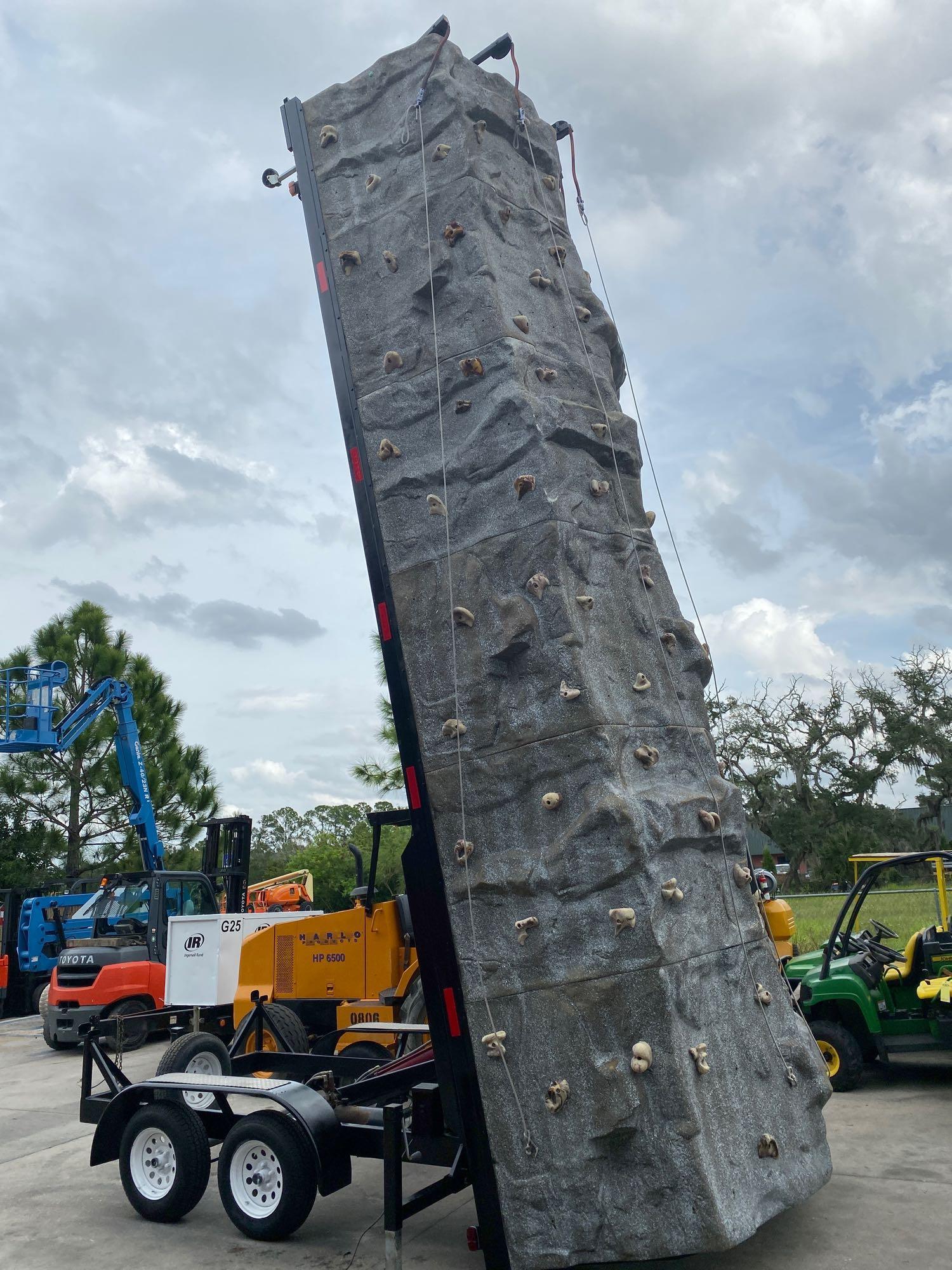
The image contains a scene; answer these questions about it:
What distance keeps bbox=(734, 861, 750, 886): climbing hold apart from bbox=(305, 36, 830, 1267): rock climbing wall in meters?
0.01

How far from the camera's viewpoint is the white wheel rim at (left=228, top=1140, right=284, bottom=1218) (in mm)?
5766

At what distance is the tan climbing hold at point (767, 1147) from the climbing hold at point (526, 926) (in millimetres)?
1430

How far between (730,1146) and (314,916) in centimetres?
603

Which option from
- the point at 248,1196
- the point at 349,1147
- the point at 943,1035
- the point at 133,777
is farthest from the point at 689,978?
the point at 133,777

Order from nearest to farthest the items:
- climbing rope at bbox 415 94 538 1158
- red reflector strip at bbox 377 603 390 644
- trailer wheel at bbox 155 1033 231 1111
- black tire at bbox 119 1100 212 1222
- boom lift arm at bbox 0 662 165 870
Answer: climbing rope at bbox 415 94 538 1158 < red reflector strip at bbox 377 603 390 644 < black tire at bbox 119 1100 212 1222 < trailer wheel at bbox 155 1033 231 1111 < boom lift arm at bbox 0 662 165 870

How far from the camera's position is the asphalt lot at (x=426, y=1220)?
5.24 metres

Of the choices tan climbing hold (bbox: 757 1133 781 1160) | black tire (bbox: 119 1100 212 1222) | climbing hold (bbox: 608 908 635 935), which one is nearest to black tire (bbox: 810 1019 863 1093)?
tan climbing hold (bbox: 757 1133 781 1160)

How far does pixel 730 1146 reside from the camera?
182 inches

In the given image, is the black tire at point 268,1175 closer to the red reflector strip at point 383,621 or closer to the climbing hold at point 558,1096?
the climbing hold at point 558,1096

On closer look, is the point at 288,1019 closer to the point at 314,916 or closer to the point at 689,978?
the point at 314,916

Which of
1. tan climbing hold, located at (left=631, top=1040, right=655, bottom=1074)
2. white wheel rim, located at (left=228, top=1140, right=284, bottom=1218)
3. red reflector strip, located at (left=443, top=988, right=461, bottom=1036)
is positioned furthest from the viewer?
white wheel rim, located at (left=228, top=1140, right=284, bottom=1218)

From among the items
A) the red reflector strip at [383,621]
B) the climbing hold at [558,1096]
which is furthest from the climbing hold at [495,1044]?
the red reflector strip at [383,621]

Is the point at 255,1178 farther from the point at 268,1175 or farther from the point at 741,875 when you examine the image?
the point at 741,875

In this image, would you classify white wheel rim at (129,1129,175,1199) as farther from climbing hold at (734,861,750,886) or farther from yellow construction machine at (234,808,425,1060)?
climbing hold at (734,861,750,886)
